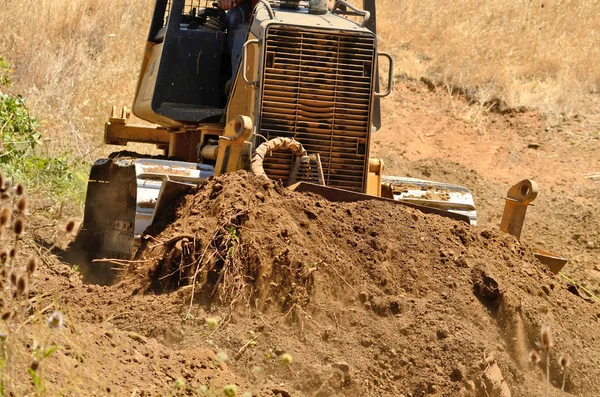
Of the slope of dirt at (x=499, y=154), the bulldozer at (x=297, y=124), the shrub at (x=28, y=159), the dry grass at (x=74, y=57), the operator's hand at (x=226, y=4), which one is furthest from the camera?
the dry grass at (x=74, y=57)

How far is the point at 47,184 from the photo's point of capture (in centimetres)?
945

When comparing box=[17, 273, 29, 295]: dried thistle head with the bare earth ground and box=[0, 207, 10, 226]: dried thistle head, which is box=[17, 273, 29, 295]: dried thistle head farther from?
the bare earth ground

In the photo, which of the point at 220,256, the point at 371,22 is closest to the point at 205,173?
the point at 220,256

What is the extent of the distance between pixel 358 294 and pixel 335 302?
0.16 m

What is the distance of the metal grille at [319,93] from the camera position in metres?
6.76

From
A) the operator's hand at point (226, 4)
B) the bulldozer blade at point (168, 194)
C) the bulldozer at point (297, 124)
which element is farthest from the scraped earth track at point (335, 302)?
the operator's hand at point (226, 4)

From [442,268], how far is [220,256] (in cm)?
144

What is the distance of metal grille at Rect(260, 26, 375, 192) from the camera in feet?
22.2

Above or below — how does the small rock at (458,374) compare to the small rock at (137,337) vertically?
below

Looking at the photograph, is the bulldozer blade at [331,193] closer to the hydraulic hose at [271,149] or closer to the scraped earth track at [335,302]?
the scraped earth track at [335,302]

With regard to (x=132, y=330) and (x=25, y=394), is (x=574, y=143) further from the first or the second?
(x=25, y=394)

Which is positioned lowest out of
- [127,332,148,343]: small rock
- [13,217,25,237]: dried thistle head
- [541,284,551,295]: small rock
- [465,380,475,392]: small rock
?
[465,380,475,392]: small rock

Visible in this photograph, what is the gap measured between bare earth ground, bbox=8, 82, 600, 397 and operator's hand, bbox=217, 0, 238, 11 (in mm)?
2706

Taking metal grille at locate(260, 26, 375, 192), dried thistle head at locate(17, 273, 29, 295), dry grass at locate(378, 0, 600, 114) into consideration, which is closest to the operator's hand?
metal grille at locate(260, 26, 375, 192)
